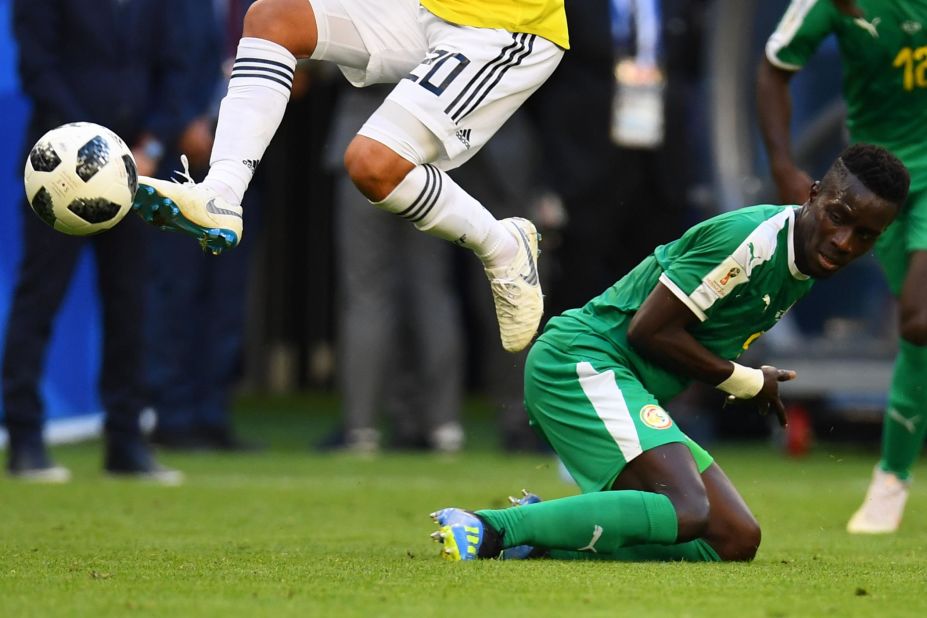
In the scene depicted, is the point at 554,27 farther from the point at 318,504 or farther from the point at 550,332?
the point at 318,504

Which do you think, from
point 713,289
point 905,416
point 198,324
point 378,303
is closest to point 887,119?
point 905,416

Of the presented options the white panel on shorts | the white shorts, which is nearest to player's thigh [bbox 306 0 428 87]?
the white shorts

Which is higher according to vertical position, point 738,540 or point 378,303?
point 378,303

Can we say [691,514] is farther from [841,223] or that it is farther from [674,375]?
[841,223]

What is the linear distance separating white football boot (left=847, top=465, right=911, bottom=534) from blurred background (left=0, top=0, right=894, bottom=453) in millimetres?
3132

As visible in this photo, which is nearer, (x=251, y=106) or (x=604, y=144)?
(x=251, y=106)

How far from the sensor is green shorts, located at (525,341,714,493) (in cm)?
509

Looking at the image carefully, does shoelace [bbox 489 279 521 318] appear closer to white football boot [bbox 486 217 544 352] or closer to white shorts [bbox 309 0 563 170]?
white football boot [bbox 486 217 544 352]

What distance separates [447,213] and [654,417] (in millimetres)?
872

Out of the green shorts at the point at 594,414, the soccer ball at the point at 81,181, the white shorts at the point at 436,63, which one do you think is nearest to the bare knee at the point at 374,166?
the white shorts at the point at 436,63

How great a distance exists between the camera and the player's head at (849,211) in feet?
16.2

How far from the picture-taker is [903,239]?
637 centimetres

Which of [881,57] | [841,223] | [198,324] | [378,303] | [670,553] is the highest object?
[881,57]

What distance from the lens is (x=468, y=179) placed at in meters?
9.94
